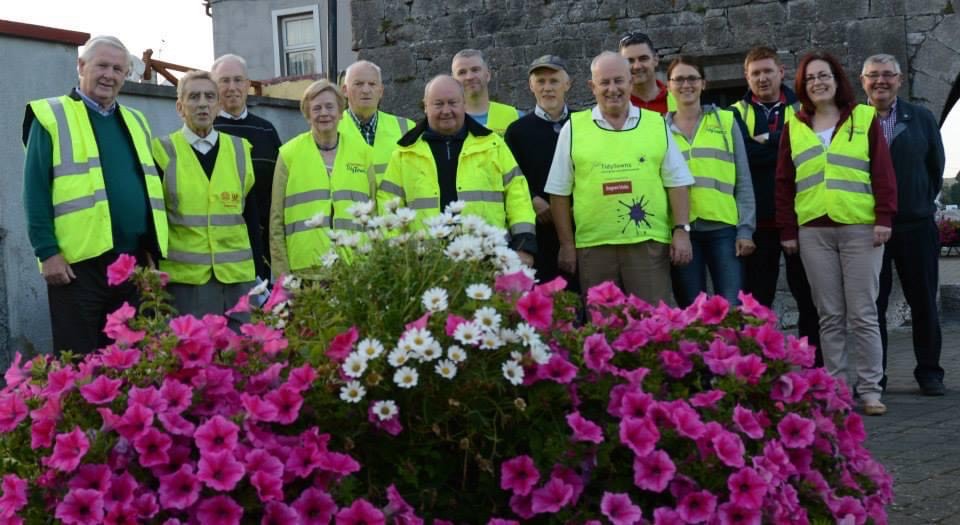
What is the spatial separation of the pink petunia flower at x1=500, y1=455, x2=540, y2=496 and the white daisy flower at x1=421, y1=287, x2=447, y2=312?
0.40 m

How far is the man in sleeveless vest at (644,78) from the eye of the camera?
22.3 feet

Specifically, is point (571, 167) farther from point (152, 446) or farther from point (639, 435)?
point (152, 446)

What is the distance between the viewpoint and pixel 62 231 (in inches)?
209

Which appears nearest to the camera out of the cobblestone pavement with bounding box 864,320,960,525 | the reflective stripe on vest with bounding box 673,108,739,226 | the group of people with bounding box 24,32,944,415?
the cobblestone pavement with bounding box 864,320,960,525

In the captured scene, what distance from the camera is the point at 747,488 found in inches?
123

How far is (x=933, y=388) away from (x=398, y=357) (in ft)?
17.2

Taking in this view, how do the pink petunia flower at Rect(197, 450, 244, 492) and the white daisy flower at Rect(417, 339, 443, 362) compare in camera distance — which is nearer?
the pink petunia flower at Rect(197, 450, 244, 492)

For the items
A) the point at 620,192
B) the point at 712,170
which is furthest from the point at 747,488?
the point at 712,170

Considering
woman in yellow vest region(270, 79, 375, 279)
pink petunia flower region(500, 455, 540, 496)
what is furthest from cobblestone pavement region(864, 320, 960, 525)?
woman in yellow vest region(270, 79, 375, 279)

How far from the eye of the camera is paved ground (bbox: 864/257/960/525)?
14.8 feet

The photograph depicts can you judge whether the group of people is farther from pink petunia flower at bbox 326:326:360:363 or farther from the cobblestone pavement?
pink petunia flower at bbox 326:326:360:363

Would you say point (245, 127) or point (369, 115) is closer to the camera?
point (369, 115)

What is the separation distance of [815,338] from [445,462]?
4729 mm

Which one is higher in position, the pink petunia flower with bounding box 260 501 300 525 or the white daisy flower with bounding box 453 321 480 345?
the white daisy flower with bounding box 453 321 480 345
